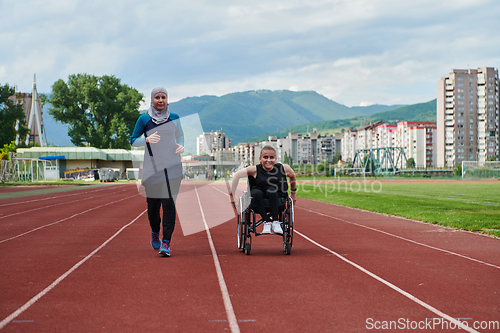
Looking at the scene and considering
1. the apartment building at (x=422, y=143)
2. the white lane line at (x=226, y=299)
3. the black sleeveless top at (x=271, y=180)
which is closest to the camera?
the white lane line at (x=226, y=299)

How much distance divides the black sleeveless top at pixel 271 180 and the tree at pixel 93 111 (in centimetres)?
6071

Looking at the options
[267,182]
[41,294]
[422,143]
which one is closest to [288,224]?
[267,182]

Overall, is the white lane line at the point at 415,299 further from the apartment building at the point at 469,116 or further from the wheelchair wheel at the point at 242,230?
the apartment building at the point at 469,116

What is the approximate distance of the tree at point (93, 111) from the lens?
65625mm

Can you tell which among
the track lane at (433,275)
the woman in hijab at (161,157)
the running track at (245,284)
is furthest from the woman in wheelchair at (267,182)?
the woman in hijab at (161,157)

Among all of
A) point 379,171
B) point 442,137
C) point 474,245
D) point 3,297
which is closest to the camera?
point 3,297

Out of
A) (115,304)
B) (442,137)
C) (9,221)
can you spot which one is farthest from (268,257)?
(442,137)

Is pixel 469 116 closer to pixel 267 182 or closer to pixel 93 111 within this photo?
pixel 93 111

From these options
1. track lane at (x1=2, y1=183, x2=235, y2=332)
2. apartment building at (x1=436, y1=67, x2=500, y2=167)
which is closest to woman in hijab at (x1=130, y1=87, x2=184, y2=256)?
track lane at (x1=2, y1=183, x2=235, y2=332)

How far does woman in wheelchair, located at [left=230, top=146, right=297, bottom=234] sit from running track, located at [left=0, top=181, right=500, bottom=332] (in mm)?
721

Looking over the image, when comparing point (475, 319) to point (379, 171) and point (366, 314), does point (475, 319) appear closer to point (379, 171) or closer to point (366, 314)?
point (366, 314)

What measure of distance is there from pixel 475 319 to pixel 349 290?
50.1 inches

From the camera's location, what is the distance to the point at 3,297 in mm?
4375

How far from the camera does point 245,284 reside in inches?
197
